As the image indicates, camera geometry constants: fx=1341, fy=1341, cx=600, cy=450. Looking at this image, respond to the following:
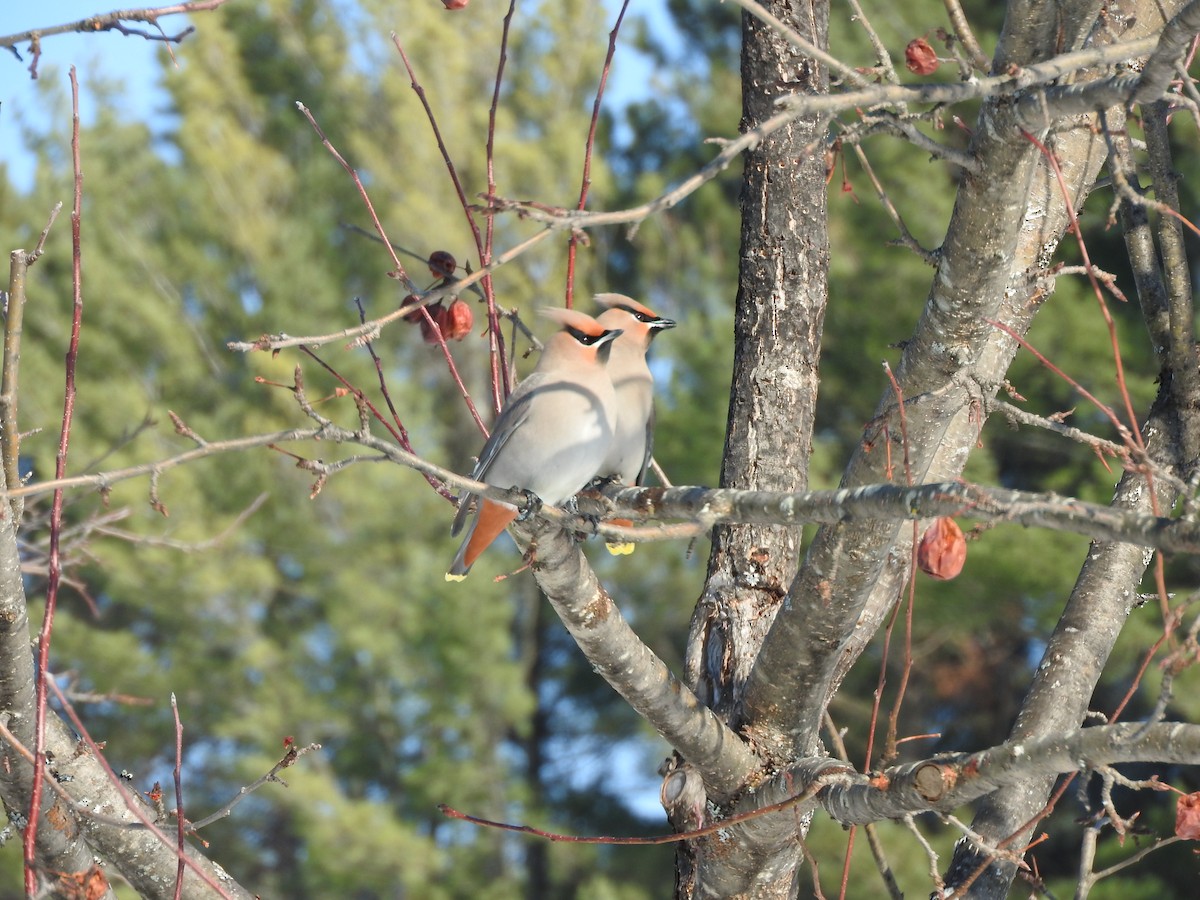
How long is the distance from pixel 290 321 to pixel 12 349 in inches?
419

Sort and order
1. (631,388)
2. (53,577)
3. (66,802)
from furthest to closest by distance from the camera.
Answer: (631,388) → (66,802) → (53,577)

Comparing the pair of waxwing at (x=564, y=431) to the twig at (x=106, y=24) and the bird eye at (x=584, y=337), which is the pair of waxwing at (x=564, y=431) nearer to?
the bird eye at (x=584, y=337)

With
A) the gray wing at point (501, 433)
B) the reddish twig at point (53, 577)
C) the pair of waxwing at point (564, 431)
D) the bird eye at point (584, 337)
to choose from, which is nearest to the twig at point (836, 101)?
the reddish twig at point (53, 577)

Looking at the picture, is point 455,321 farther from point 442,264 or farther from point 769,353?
point 769,353

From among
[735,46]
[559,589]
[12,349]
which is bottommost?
[559,589]

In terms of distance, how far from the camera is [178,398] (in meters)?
12.8

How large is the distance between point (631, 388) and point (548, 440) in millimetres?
577

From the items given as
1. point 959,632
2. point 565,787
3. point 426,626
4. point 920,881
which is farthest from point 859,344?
point 565,787

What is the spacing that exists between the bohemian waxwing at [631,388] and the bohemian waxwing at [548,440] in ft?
0.44

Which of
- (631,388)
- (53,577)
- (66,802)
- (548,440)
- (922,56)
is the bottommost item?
(66,802)

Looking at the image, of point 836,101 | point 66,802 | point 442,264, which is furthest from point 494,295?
point 836,101

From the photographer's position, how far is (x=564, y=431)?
3.29m

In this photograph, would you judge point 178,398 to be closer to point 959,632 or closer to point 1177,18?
point 959,632

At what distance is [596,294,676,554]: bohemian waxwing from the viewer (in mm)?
3682
